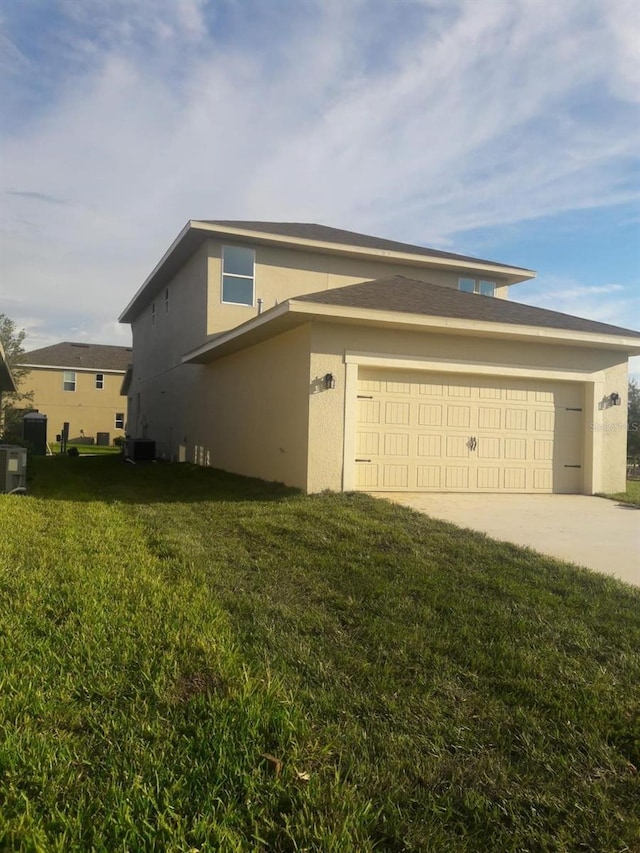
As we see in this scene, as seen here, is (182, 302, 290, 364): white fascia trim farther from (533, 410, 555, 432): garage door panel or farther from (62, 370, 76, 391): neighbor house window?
(62, 370, 76, 391): neighbor house window

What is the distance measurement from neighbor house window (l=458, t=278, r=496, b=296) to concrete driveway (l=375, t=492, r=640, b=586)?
27.9 ft

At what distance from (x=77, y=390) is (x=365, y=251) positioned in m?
29.4

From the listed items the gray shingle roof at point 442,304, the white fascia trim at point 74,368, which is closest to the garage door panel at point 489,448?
the gray shingle roof at point 442,304

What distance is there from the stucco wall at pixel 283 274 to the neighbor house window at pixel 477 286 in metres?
2.15

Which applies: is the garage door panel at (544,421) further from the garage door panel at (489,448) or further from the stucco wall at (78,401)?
the stucco wall at (78,401)

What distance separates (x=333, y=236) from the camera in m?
16.4

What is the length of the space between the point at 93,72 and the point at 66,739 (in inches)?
381

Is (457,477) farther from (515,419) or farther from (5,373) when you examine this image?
(5,373)

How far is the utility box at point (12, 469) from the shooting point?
971 centimetres

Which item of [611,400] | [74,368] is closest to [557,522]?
[611,400]

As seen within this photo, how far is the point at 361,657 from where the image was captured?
11.7ft

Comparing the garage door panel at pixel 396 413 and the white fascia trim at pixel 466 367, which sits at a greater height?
the white fascia trim at pixel 466 367

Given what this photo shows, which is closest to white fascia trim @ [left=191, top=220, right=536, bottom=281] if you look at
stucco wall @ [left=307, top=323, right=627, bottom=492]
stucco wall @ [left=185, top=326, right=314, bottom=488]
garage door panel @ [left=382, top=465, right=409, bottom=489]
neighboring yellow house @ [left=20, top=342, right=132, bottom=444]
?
stucco wall @ [left=185, top=326, right=314, bottom=488]

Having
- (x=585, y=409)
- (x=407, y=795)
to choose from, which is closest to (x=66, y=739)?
(x=407, y=795)
